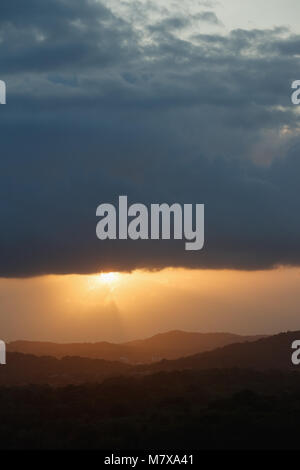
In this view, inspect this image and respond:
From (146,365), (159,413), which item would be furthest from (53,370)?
(159,413)

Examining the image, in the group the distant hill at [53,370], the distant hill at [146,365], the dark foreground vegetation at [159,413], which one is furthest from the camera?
the distant hill at [146,365]

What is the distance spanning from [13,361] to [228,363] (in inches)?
1459

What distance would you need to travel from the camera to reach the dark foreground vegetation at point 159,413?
206 feet

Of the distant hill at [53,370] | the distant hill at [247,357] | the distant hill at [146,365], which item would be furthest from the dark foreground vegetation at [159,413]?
the distant hill at [53,370]

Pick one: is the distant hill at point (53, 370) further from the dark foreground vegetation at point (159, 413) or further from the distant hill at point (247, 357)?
the dark foreground vegetation at point (159, 413)

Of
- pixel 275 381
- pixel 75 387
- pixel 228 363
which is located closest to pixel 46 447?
pixel 75 387

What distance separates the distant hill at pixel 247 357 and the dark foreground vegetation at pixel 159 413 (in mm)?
27350

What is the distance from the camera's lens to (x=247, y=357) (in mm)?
140375

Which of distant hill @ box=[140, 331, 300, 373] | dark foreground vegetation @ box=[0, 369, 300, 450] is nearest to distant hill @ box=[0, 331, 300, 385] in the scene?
distant hill @ box=[140, 331, 300, 373]

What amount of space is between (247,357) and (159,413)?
67.9 metres

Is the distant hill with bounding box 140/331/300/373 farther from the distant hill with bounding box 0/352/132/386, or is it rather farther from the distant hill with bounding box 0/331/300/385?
the distant hill with bounding box 0/352/132/386

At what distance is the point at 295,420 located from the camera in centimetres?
6869
